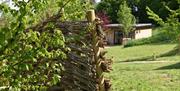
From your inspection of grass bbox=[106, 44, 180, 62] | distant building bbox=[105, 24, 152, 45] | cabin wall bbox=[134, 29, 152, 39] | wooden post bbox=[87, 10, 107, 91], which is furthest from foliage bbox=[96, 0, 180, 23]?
wooden post bbox=[87, 10, 107, 91]

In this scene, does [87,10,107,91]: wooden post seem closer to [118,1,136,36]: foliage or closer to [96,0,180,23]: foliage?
[118,1,136,36]: foliage

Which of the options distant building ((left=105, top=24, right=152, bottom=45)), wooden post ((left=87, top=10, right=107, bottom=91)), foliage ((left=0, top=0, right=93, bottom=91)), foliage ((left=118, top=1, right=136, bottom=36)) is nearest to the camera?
foliage ((left=0, top=0, right=93, bottom=91))

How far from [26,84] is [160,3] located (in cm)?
6238

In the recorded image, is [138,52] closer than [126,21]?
Yes

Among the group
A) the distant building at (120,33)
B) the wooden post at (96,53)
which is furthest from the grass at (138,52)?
the wooden post at (96,53)

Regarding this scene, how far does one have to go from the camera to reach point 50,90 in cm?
554

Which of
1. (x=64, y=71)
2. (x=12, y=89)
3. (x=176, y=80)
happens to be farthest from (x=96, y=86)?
(x=176, y=80)

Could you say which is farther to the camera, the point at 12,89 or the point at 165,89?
the point at 165,89

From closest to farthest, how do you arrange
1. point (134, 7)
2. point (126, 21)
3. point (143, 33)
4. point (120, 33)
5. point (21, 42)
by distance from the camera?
1. point (21, 42)
2. point (126, 21)
3. point (120, 33)
4. point (143, 33)
5. point (134, 7)

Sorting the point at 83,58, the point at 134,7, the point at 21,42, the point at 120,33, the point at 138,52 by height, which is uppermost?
the point at 21,42

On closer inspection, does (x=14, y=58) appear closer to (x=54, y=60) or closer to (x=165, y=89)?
(x=54, y=60)

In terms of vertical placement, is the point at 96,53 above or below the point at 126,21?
above

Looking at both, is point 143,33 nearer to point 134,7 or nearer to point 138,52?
point 134,7

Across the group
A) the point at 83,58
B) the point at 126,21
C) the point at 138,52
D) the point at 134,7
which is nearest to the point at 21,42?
the point at 83,58
